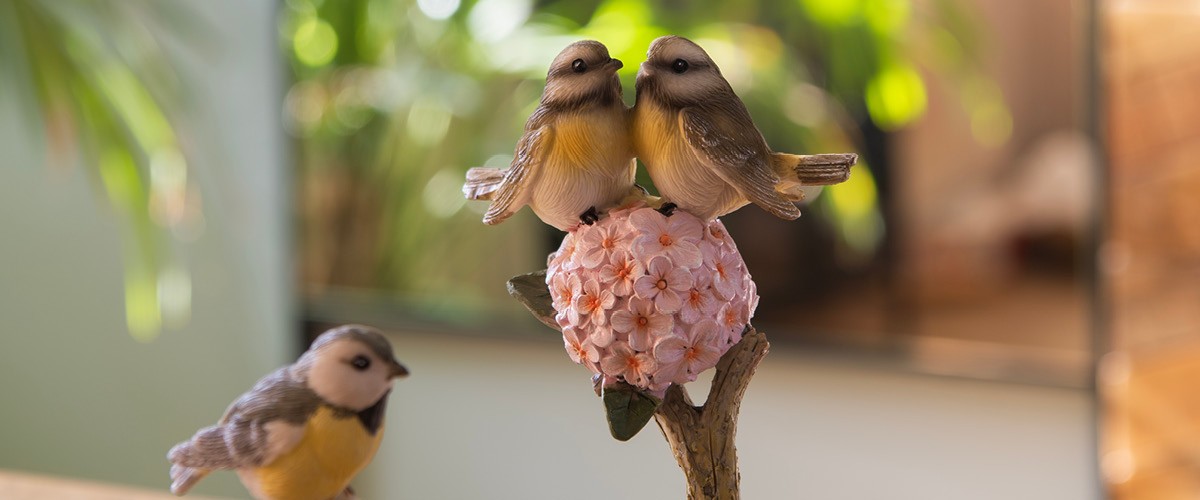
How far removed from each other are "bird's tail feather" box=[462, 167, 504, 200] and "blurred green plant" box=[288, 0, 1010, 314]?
91cm

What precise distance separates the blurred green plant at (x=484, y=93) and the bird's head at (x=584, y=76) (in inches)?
37.5

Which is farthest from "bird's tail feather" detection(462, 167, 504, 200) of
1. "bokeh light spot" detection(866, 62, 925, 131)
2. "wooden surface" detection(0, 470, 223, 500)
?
"bokeh light spot" detection(866, 62, 925, 131)

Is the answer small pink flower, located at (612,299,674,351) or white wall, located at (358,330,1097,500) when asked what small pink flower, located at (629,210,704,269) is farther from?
white wall, located at (358,330,1097,500)

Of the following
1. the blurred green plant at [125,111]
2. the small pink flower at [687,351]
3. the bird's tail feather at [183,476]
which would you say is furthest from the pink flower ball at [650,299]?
the blurred green plant at [125,111]

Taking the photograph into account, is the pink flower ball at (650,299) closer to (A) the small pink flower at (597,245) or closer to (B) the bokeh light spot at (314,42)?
(A) the small pink flower at (597,245)

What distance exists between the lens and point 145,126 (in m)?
1.55

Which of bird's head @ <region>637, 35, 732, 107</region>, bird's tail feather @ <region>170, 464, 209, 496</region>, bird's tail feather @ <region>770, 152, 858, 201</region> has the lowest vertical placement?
bird's tail feather @ <region>170, 464, 209, 496</region>

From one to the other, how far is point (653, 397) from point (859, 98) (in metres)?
1.08

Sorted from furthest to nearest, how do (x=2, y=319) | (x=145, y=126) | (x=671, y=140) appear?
(x=2, y=319) < (x=145, y=126) < (x=671, y=140)

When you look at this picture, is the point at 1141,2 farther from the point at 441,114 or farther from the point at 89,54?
the point at 89,54

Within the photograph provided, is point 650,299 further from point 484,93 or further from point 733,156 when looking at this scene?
point 484,93

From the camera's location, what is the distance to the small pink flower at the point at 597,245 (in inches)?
23.8

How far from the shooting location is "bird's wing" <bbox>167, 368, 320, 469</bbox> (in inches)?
26.3

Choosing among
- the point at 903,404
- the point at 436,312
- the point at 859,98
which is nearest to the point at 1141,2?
the point at 859,98
